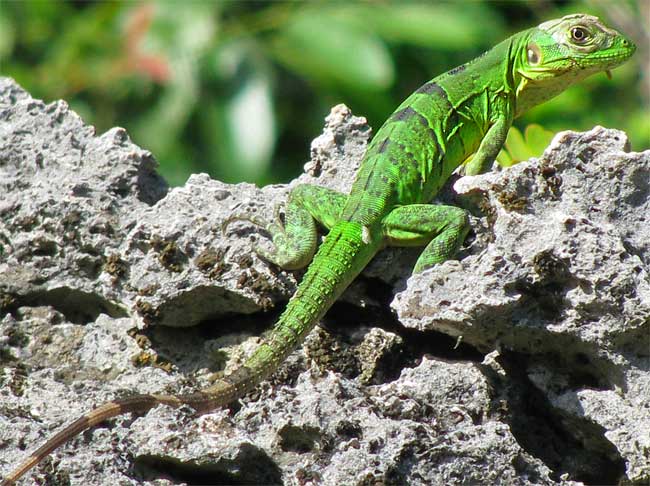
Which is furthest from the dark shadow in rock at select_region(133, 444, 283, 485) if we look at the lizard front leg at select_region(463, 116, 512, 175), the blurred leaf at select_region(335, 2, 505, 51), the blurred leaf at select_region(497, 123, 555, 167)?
the blurred leaf at select_region(335, 2, 505, 51)

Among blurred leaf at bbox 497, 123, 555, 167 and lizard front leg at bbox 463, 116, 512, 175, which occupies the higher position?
lizard front leg at bbox 463, 116, 512, 175

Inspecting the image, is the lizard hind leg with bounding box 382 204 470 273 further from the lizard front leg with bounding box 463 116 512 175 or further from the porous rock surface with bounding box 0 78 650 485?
the lizard front leg with bounding box 463 116 512 175

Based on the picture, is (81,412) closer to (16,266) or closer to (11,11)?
(16,266)

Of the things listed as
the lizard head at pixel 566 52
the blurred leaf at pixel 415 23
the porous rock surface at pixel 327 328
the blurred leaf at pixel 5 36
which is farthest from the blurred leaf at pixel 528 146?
the blurred leaf at pixel 5 36

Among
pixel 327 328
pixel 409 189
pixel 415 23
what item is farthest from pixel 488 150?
pixel 415 23

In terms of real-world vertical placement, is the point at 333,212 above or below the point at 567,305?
above

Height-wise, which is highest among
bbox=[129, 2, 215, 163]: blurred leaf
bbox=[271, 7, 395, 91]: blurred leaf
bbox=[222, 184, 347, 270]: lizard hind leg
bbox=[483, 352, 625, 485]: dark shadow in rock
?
bbox=[129, 2, 215, 163]: blurred leaf

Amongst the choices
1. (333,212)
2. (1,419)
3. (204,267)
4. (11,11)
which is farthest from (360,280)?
(11,11)

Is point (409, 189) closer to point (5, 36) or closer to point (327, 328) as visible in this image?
point (327, 328)
